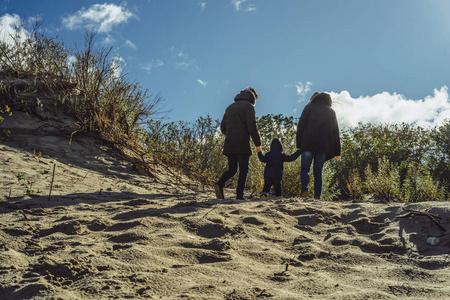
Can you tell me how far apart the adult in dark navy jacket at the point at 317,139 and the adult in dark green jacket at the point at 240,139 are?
80cm

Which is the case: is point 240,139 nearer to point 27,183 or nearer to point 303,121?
point 303,121

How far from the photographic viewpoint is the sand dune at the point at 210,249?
1.95m

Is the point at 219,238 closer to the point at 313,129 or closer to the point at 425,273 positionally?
the point at 425,273

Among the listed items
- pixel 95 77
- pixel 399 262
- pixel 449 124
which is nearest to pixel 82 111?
pixel 95 77

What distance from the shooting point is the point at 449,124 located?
1316 cm

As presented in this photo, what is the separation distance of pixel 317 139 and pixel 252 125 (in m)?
1.09

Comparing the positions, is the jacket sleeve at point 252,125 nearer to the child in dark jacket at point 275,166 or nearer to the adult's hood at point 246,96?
the adult's hood at point 246,96

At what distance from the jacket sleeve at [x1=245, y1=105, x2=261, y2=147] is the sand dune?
1.52 metres

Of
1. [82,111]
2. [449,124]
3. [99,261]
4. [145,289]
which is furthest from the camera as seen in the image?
[449,124]

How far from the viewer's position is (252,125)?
5.54 m

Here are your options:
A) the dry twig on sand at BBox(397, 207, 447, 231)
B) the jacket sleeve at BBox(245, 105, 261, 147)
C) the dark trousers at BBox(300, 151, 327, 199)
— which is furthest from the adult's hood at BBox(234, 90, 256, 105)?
the dry twig on sand at BBox(397, 207, 447, 231)

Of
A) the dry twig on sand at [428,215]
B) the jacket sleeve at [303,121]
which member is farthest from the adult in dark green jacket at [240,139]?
the dry twig on sand at [428,215]

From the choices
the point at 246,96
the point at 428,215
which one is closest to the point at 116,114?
the point at 246,96

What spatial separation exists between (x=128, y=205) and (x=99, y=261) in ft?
6.13
